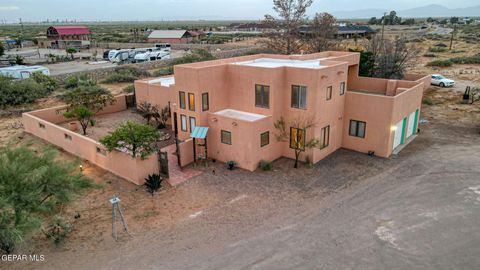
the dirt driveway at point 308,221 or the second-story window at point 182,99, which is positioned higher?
Answer: the second-story window at point 182,99

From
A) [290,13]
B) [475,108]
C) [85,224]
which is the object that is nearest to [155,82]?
[85,224]

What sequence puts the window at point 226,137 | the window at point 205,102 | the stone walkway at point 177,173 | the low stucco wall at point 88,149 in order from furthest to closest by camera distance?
the window at point 205,102 → the window at point 226,137 → the stone walkway at point 177,173 → the low stucco wall at point 88,149

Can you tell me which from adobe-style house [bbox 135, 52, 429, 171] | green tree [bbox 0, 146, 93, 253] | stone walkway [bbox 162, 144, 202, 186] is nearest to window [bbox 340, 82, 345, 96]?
adobe-style house [bbox 135, 52, 429, 171]

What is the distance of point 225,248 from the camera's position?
1191cm

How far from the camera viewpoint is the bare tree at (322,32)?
41219mm

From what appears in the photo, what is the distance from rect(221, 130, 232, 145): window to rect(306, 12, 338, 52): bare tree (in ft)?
87.9

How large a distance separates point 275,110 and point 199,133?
424 centimetres

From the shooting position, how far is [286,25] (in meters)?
43.2

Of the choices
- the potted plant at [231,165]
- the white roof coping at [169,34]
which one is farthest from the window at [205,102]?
the white roof coping at [169,34]

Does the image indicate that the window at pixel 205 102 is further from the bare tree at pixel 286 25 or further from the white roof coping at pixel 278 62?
the bare tree at pixel 286 25

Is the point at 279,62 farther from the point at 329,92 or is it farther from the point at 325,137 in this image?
the point at 325,137

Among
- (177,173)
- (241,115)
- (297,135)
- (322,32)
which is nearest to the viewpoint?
(177,173)

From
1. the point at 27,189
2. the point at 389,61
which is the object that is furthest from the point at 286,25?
the point at 27,189

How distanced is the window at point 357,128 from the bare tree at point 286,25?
2509 cm
